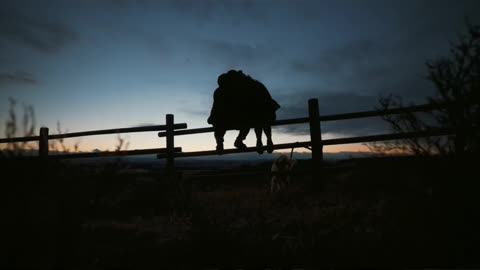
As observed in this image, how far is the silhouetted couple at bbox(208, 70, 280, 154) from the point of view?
179 inches

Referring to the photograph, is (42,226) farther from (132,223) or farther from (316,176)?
(316,176)

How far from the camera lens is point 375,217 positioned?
2.86 meters

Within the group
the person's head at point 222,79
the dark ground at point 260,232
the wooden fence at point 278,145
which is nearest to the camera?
the dark ground at point 260,232

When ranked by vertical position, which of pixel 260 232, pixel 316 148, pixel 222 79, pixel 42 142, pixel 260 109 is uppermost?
pixel 222 79

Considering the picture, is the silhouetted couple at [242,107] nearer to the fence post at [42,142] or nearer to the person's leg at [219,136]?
the person's leg at [219,136]

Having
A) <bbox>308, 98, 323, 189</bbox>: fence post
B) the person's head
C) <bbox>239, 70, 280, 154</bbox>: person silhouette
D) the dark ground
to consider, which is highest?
the person's head

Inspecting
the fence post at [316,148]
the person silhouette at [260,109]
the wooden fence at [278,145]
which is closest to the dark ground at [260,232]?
the wooden fence at [278,145]

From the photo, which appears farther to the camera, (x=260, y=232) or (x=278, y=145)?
(x=278, y=145)

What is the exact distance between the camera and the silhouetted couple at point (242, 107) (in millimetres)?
4559

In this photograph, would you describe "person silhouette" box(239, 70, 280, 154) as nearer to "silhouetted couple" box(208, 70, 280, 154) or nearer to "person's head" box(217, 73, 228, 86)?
"silhouetted couple" box(208, 70, 280, 154)

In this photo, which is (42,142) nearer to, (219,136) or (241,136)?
(219,136)

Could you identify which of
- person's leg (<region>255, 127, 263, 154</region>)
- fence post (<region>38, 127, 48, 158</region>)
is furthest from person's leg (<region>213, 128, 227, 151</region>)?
fence post (<region>38, 127, 48, 158</region>)

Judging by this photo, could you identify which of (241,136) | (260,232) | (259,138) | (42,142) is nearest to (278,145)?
(259,138)

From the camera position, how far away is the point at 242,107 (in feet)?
14.9
